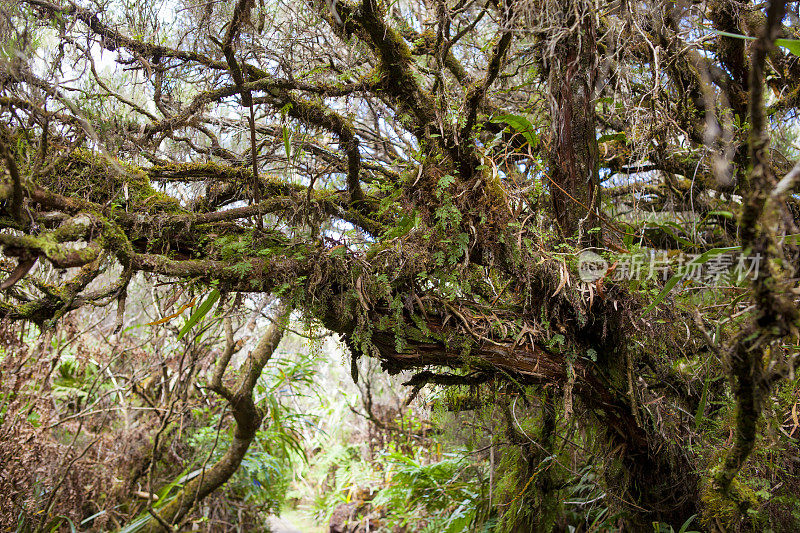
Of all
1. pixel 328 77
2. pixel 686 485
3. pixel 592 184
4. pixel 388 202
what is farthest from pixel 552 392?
pixel 328 77

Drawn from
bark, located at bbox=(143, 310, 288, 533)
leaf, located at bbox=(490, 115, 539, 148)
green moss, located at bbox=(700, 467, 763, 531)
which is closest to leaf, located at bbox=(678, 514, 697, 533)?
green moss, located at bbox=(700, 467, 763, 531)

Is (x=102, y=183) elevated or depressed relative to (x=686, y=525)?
elevated

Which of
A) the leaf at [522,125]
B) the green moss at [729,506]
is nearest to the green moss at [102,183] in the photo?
the leaf at [522,125]

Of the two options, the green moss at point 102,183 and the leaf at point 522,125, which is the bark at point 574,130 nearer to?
the leaf at point 522,125

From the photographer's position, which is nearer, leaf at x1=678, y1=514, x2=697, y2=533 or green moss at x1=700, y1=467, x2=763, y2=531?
green moss at x1=700, y1=467, x2=763, y2=531

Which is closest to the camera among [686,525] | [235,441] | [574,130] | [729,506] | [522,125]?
[729,506]

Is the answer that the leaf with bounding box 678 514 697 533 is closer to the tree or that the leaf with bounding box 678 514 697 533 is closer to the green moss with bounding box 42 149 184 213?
the tree

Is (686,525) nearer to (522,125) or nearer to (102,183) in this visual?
(522,125)

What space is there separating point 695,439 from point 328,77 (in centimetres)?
262

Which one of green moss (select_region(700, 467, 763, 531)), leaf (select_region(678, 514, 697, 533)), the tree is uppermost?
the tree

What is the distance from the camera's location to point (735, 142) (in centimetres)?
246

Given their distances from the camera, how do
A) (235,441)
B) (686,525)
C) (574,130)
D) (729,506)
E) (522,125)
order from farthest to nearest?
(235,441) → (574,130) → (522,125) → (686,525) → (729,506)

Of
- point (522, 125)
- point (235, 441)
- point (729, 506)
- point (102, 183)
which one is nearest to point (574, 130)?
point (522, 125)

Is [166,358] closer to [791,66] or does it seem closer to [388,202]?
[388,202]
